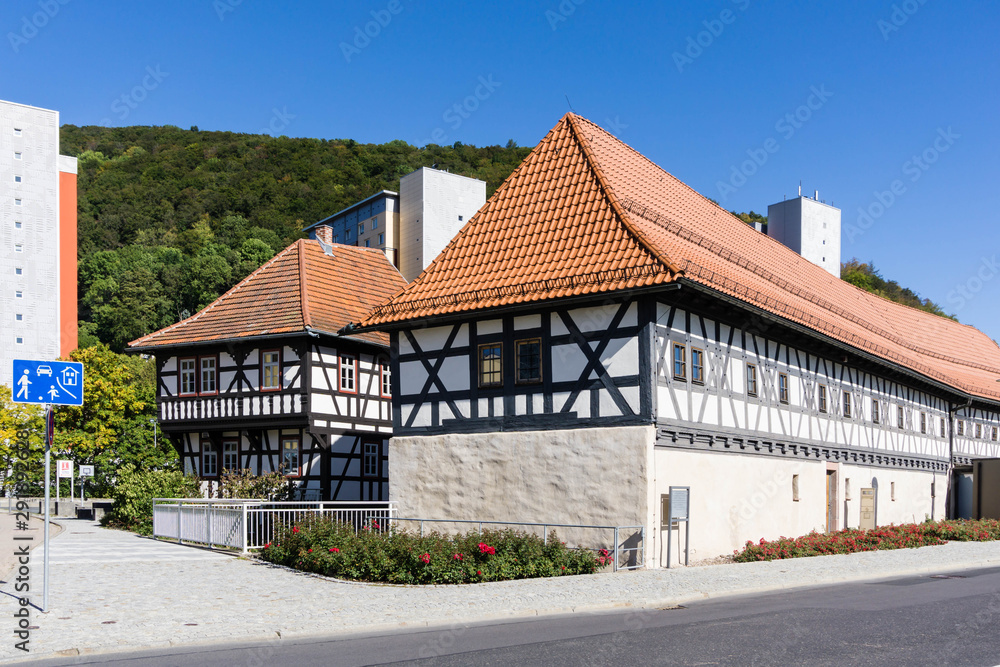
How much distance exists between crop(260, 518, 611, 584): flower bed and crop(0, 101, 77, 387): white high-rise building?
68.5 metres

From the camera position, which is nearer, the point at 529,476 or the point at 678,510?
the point at 678,510

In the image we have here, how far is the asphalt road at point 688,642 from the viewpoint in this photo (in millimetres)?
9023

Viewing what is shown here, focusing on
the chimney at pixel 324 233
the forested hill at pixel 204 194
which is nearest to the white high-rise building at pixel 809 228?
the forested hill at pixel 204 194

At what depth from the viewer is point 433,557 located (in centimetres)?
1609

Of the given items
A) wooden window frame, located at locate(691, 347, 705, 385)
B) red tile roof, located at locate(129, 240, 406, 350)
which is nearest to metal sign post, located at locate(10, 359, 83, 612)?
wooden window frame, located at locate(691, 347, 705, 385)

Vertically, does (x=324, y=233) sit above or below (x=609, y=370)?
above

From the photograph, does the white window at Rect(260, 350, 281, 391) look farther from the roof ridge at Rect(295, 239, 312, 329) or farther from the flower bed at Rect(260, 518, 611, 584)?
the flower bed at Rect(260, 518, 611, 584)

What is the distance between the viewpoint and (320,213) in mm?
102062

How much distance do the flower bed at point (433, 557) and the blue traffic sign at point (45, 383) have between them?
649 cm

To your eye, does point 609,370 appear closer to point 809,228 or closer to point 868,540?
point 868,540

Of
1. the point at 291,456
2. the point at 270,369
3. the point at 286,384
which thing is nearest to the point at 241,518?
the point at 286,384

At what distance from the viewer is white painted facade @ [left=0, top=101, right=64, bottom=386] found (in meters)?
78.9

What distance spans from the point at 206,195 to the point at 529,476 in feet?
297

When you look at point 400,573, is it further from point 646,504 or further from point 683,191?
point 683,191
